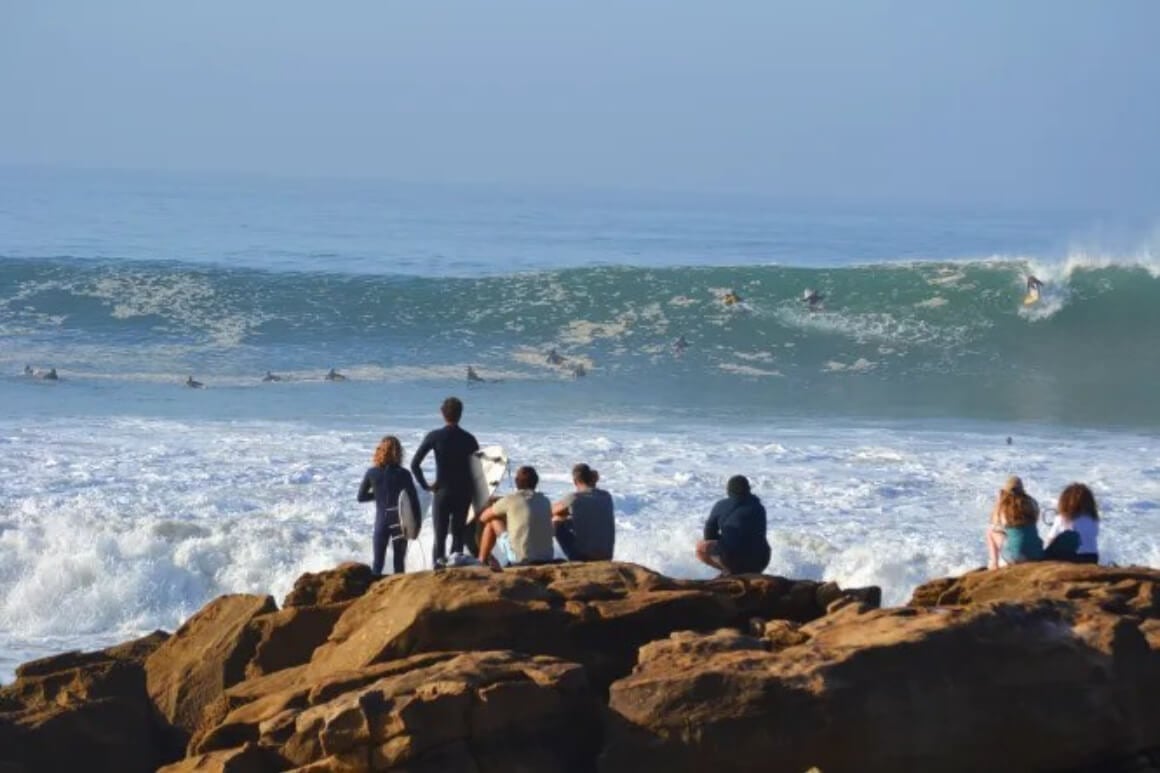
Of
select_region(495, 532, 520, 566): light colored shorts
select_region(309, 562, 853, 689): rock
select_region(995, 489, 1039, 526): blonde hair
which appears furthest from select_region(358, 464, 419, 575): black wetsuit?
select_region(995, 489, 1039, 526): blonde hair

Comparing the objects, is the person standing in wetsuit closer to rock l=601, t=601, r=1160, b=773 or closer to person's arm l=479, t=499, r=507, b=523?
person's arm l=479, t=499, r=507, b=523

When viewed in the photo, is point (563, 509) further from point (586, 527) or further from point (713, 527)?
point (713, 527)

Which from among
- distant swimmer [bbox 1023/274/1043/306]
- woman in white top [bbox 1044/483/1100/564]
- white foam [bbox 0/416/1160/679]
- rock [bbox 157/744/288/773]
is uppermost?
distant swimmer [bbox 1023/274/1043/306]

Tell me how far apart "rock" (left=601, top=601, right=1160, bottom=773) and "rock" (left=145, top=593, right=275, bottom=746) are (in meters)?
1.99

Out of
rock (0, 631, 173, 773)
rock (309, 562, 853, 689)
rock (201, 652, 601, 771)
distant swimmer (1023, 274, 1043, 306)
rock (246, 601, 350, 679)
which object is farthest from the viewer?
distant swimmer (1023, 274, 1043, 306)

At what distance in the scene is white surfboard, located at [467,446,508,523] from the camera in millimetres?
10109

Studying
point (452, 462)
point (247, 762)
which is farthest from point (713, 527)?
point (247, 762)

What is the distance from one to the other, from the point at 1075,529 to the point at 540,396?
14.8 meters

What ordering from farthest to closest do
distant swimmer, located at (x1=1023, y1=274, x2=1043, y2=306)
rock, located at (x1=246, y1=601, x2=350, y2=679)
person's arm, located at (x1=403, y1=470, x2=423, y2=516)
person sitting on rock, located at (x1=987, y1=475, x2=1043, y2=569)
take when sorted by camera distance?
distant swimmer, located at (x1=1023, y1=274, x2=1043, y2=306) < person's arm, located at (x1=403, y1=470, x2=423, y2=516) < person sitting on rock, located at (x1=987, y1=475, x2=1043, y2=569) < rock, located at (x1=246, y1=601, x2=350, y2=679)

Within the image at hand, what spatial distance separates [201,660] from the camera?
7711mm

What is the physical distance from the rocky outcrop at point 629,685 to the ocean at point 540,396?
10.5ft

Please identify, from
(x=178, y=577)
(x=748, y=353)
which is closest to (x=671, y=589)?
(x=178, y=577)

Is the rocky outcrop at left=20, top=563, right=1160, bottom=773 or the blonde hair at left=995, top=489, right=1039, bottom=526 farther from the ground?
the blonde hair at left=995, top=489, right=1039, bottom=526

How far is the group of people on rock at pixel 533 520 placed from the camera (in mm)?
9039
